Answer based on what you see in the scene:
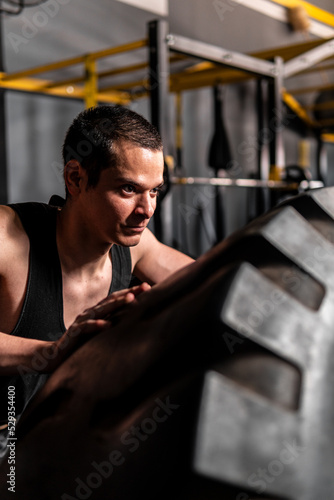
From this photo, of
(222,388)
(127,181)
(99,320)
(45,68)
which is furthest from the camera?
(45,68)

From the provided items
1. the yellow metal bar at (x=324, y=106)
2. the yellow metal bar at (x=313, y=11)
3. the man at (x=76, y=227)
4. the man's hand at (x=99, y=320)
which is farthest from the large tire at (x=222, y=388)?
the yellow metal bar at (x=324, y=106)

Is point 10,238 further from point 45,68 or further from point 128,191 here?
point 45,68

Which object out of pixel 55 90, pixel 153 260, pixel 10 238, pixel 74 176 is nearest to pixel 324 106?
pixel 55 90

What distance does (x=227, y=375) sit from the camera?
0.26 meters

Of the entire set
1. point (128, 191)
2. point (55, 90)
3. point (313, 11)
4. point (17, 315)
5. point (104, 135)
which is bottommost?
point (17, 315)

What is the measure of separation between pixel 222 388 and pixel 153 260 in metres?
1.08

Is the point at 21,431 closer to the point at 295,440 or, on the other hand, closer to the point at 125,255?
the point at 295,440

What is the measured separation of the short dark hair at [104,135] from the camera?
3.23ft

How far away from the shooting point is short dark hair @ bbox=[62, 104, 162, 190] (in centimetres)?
99

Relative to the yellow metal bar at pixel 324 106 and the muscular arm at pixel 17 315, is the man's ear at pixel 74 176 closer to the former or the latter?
the muscular arm at pixel 17 315

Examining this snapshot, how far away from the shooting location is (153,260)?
1334 mm

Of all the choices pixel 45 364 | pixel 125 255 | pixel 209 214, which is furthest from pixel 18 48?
pixel 45 364

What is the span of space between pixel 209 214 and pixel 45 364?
4.29m

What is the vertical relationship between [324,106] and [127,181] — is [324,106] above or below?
above
